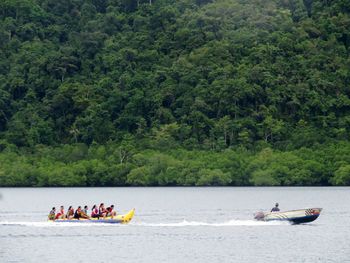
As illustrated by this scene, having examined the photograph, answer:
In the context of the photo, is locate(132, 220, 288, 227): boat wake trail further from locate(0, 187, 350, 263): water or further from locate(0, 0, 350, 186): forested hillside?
locate(0, 0, 350, 186): forested hillside

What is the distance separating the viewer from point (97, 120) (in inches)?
6752

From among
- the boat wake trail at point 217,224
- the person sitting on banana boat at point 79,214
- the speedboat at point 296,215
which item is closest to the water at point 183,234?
the boat wake trail at point 217,224

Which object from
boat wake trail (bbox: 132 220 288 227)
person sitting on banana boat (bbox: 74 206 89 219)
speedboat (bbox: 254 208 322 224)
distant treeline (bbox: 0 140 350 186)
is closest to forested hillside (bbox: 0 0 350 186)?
distant treeline (bbox: 0 140 350 186)

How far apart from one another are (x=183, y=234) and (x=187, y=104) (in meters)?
84.2

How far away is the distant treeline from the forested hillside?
0.58 ft

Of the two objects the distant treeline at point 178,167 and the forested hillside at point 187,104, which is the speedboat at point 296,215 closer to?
the distant treeline at point 178,167

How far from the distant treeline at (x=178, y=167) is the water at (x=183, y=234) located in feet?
72.6

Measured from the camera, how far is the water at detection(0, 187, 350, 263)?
76562 millimetres

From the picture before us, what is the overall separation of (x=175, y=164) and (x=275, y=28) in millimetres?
46643

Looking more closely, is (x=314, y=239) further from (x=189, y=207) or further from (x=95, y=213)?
(x=189, y=207)

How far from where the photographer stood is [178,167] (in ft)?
504

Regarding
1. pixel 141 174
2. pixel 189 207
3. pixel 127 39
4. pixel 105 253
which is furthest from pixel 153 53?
pixel 105 253

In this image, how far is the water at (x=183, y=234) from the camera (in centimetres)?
7656

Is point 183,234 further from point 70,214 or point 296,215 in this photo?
point 70,214
